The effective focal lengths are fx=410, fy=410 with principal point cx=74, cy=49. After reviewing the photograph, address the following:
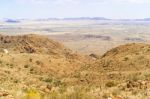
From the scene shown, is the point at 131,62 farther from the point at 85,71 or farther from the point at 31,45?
the point at 31,45

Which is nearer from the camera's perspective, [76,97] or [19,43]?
[76,97]

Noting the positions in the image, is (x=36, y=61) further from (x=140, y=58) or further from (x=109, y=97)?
(x=109, y=97)

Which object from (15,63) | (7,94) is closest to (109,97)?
(7,94)

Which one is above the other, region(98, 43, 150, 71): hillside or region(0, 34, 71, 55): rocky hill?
region(98, 43, 150, 71): hillside

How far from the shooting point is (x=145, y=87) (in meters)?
16.4

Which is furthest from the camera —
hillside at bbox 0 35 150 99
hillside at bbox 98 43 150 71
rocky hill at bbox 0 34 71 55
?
rocky hill at bbox 0 34 71 55

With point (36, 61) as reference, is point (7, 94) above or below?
above

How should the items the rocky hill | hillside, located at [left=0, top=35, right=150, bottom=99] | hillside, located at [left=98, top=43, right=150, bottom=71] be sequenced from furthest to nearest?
the rocky hill, hillside, located at [left=98, top=43, right=150, bottom=71], hillside, located at [left=0, top=35, right=150, bottom=99]

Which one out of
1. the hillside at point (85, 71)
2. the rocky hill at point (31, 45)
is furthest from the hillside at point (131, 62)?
the rocky hill at point (31, 45)

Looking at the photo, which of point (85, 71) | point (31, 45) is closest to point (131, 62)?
point (85, 71)

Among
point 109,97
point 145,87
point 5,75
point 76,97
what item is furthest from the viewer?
point 5,75

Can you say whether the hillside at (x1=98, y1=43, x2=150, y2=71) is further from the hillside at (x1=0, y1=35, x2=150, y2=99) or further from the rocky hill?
the rocky hill

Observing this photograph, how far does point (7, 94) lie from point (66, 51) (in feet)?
198

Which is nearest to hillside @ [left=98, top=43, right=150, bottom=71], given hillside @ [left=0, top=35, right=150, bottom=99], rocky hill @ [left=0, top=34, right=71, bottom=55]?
hillside @ [left=0, top=35, right=150, bottom=99]
